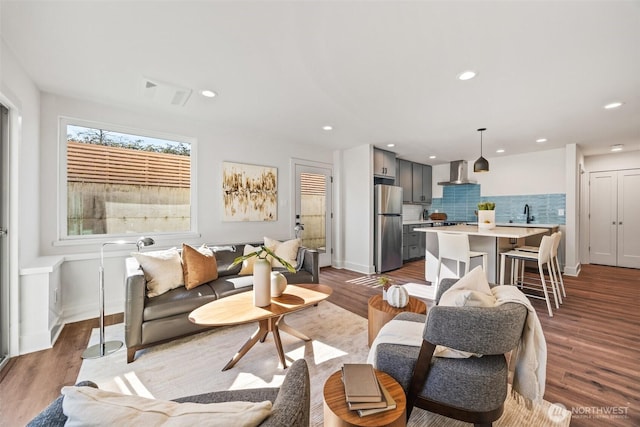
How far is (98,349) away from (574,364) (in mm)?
3975

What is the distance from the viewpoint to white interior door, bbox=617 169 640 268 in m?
5.26

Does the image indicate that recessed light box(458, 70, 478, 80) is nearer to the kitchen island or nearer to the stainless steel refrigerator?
the kitchen island

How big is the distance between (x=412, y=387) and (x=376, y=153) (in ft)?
14.3

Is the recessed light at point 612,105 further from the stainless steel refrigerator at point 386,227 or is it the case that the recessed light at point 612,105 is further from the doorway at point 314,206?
the doorway at point 314,206

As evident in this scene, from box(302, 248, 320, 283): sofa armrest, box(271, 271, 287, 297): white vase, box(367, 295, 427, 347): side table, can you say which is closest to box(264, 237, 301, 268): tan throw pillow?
box(302, 248, 320, 283): sofa armrest

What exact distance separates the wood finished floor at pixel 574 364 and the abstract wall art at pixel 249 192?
71.6 inches

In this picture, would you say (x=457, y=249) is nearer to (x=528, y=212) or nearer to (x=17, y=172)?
(x=528, y=212)

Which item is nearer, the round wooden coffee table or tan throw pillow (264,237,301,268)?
the round wooden coffee table

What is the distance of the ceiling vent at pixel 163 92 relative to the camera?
2.52 metres

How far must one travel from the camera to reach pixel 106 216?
3.11 meters

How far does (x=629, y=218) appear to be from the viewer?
533cm

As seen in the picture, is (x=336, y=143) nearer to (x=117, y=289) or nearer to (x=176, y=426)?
(x=117, y=289)

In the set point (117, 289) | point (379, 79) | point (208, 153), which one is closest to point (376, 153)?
point (379, 79)

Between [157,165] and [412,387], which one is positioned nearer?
[412,387]
